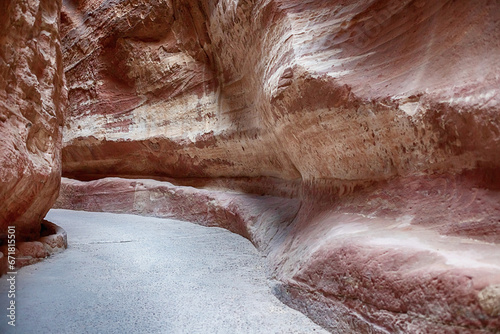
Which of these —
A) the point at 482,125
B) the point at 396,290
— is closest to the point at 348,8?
the point at 482,125

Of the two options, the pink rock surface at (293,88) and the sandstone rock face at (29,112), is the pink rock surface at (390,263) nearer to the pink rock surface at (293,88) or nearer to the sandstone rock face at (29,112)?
the pink rock surface at (293,88)

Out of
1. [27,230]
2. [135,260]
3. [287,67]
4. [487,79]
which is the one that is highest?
[287,67]

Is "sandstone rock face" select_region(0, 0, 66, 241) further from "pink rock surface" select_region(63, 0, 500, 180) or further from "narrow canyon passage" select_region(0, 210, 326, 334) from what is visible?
"pink rock surface" select_region(63, 0, 500, 180)

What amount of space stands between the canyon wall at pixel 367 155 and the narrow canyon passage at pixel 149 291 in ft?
0.77

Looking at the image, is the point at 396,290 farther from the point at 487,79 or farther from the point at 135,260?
the point at 135,260

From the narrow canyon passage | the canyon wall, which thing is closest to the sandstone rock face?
the narrow canyon passage

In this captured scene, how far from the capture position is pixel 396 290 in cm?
150

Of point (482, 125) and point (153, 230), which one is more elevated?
point (482, 125)

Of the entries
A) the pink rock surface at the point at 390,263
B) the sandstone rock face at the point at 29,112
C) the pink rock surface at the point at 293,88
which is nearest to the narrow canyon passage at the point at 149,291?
the pink rock surface at the point at 390,263

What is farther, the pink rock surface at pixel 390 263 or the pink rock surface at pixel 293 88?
the pink rock surface at pixel 293 88

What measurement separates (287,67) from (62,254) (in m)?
2.35

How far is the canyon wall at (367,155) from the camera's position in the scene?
151 centimetres

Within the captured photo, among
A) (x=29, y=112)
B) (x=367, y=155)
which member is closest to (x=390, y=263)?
(x=367, y=155)

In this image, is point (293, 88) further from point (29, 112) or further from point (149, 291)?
point (29, 112)
